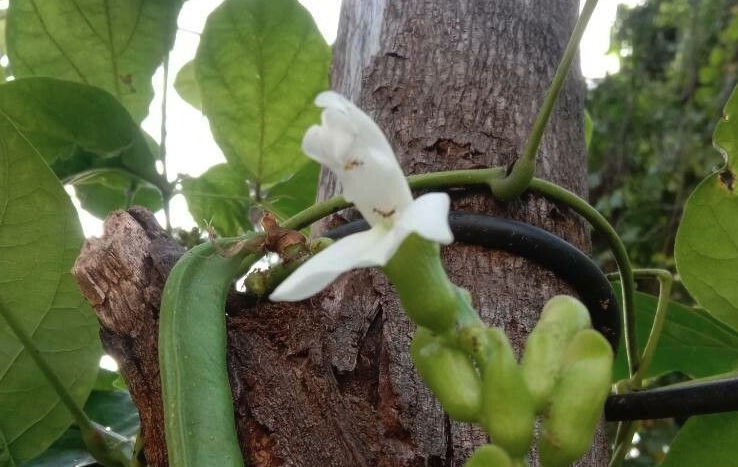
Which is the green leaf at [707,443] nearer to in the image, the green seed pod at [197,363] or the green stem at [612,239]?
the green stem at [612,239]

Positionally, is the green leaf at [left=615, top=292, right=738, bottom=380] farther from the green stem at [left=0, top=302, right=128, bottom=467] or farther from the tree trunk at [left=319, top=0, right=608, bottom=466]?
the green stem at [left=0, top=302, right=128, bottom=467]

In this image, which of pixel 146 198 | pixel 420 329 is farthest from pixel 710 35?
pixel 420 329

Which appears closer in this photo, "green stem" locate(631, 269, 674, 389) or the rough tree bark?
the rough tree bark

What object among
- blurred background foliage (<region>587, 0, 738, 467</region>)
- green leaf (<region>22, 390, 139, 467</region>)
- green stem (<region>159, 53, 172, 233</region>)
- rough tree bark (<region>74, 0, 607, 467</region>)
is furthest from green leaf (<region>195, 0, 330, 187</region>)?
blurred background foliage (<region>587, 0, 738, 467</region>)

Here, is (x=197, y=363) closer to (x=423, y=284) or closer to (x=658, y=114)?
(x=423, y=284)

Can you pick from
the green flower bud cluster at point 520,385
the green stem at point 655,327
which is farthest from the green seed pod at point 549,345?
the green stem at point 655,327

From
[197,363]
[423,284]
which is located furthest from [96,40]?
[423,284]
